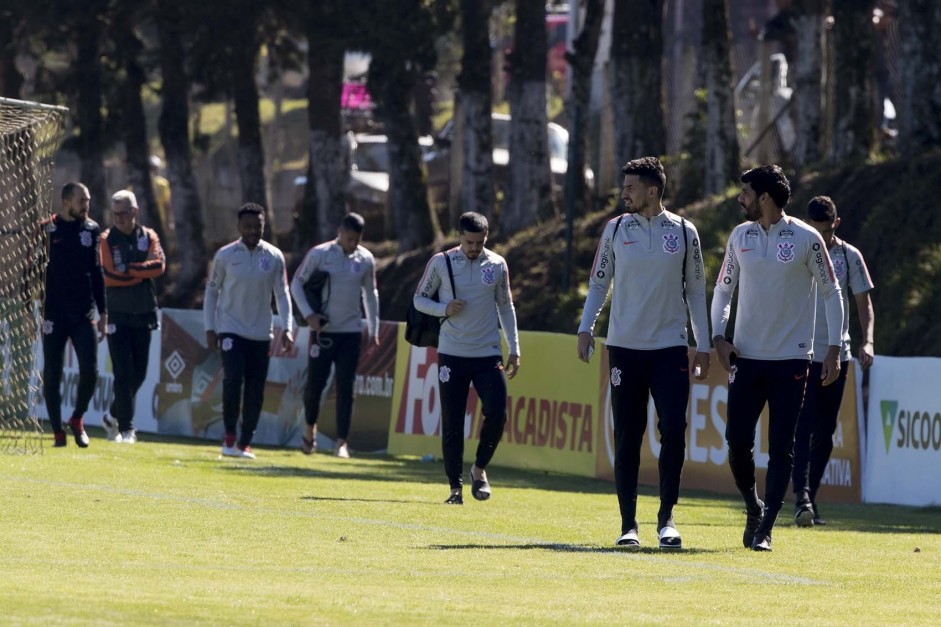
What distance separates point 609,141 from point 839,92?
28.6 ft

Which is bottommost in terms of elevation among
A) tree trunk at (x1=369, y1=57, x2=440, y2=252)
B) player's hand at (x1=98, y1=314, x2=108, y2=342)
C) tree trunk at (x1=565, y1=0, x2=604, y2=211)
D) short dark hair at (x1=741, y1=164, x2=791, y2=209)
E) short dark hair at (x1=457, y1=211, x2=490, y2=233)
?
player's hand at (x1=98, y1=314, x2=108, y2=342)

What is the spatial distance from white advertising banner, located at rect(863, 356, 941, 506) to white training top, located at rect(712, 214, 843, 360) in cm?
505

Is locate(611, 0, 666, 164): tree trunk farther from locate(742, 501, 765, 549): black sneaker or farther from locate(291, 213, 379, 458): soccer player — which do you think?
locate(742, 501, 765, 549): black sneaker

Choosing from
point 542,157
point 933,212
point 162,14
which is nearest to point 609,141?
point 542,157

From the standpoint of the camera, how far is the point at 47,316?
16531 millimetres

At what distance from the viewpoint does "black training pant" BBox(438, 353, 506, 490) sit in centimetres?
1369

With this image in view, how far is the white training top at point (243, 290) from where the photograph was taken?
685 inches

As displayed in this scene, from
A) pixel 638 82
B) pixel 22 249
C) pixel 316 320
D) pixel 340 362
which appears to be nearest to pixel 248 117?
pixel 638 82

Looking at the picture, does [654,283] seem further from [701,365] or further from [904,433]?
[904,433]

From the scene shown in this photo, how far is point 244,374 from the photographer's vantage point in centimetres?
1758

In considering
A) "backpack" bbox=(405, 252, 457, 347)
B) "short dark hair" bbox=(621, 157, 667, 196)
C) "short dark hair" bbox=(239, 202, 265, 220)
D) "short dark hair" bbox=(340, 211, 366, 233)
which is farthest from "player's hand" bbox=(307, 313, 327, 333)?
"short dark hair" bbox=(621, 157, 667, 196)

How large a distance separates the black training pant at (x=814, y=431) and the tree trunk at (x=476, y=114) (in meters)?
18.4

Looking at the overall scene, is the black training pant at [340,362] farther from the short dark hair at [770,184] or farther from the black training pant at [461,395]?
the short dark hair at [770,184]

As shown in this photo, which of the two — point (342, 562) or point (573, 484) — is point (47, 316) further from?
point (342, 562)
